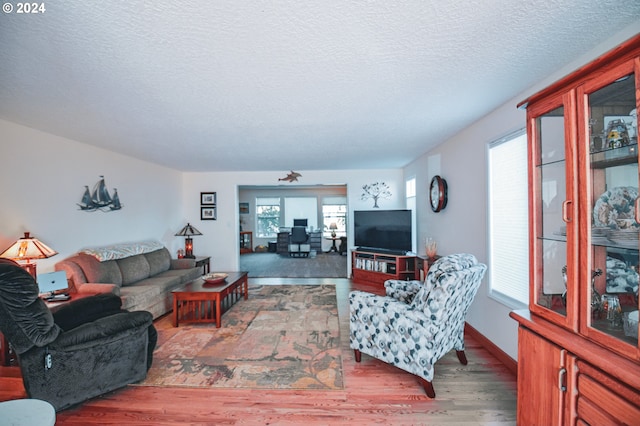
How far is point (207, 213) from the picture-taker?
255 inches

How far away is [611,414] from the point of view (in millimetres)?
1087

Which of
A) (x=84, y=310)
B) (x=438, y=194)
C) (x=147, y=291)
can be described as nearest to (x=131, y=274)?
(x=147, y=291)

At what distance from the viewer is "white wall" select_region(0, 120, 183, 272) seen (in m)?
2.96

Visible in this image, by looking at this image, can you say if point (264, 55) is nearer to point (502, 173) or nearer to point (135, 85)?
point (135, 85)

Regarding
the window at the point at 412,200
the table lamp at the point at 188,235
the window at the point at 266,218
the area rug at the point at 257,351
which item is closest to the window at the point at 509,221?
the area rug at the point at 257,351

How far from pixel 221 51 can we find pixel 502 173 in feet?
8.84

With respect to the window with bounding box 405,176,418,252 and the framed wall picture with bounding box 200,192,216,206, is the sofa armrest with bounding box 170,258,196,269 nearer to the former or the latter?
the framed wall picture with bounding box 200,192,216,206

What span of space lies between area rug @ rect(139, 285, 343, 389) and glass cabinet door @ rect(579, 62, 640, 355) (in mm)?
1841

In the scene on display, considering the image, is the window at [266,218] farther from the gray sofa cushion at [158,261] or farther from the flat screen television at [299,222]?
the gray sofa cushion at [158,261]

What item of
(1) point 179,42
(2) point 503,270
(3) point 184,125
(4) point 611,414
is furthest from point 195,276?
(4) point 611,414

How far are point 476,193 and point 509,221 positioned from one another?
0.56 meters

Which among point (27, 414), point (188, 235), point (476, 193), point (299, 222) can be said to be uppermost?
point (476, 193)

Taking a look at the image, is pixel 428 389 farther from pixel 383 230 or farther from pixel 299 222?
pixel 299 222

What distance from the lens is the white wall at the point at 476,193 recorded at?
2.45m
